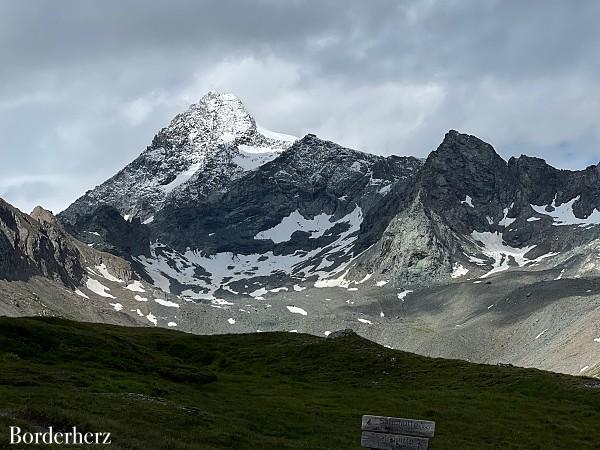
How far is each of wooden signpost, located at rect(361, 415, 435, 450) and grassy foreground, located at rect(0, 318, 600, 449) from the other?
1001cm

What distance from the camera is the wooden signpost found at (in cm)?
1733

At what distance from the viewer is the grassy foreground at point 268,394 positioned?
30844 mm

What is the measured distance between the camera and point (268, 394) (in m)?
54.4

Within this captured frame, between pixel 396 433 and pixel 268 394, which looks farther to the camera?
pixel 268 394

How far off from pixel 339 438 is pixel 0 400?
17.3 meters

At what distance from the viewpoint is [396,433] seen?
17578 mm

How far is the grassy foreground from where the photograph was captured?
30844 millimetres

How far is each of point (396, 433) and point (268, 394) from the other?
38.2 meters

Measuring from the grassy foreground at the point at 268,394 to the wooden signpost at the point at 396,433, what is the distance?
1001 centimetres

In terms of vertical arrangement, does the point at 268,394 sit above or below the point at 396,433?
below

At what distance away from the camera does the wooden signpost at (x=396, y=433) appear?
682 inches

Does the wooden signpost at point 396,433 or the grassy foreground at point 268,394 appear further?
the grassy foreground at point 268,394

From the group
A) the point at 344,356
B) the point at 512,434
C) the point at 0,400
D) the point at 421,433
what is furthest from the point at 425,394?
the point at 421,433

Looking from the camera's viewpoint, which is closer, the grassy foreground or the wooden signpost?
the wooden signpost
